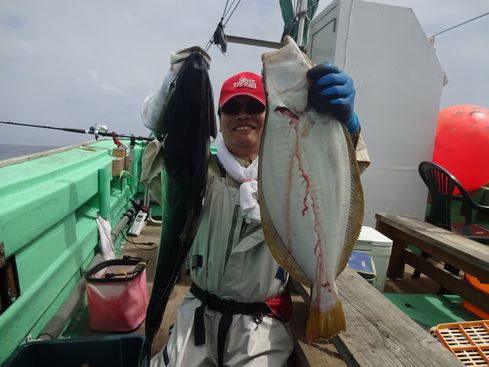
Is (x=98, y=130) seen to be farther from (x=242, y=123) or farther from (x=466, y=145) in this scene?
(x=466, y=145)

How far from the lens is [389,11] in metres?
4.86

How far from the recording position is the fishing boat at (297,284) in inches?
67.3

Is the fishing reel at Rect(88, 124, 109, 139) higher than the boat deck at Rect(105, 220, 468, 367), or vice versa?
the fishing reel at Rect(88, 124, 109, 139)

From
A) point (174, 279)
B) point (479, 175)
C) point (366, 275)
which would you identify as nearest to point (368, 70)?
point (479, 175)

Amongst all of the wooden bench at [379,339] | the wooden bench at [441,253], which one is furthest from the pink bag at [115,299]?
the wooden bench at [441,253]

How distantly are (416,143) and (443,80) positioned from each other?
112 cm

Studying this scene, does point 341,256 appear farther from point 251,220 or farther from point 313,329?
point 251,220

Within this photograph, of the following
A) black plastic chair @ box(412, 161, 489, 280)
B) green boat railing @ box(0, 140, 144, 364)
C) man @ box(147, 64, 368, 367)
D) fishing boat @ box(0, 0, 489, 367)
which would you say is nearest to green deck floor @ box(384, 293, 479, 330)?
fishing boat @ box(0, 0, 489, 367)

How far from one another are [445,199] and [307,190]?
12.0ft

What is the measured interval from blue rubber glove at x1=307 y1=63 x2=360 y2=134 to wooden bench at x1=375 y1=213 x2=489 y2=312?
2335mm

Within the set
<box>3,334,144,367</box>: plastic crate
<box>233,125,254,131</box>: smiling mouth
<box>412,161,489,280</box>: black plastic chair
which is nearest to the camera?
<box>3,334,144,367</box>: plastic crate

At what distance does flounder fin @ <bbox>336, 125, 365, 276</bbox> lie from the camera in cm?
142

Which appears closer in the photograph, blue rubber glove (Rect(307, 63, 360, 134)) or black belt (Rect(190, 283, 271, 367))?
blue rubber glove (Rect(307, 63, 360, 134))

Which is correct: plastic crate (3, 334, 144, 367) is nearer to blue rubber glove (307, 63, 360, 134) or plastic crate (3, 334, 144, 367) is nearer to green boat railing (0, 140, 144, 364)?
green boat railing (0, 140, 144, 364)
